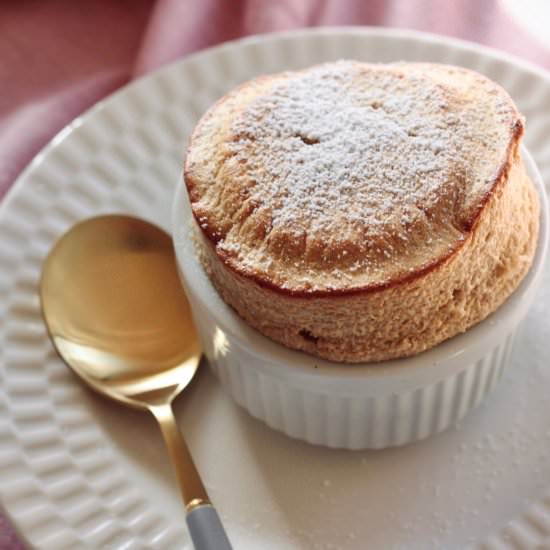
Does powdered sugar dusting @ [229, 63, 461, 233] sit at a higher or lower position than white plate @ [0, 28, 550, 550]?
higher

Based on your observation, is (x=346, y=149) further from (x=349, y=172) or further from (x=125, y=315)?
(x=125, y=315)

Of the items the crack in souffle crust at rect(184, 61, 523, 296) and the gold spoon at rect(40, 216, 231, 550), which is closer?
the crack in souffle crust at rect(184, 61, 523, 296)

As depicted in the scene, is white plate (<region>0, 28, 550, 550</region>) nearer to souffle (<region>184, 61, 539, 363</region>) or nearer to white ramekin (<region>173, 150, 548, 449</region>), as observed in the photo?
white ramekin (<region>173, 150, 548, 449</region>)

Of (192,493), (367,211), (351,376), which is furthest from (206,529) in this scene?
(367,211)

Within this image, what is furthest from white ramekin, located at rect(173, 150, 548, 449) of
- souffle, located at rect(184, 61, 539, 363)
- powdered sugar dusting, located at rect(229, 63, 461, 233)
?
powdered sugar dusting, located at rect(229, 63, 461, 233)

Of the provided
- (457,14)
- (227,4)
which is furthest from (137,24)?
(457,14)

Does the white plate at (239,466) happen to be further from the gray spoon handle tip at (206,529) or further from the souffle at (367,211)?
the souffle at (367,211)

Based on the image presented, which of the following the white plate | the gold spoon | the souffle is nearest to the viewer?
the souffle

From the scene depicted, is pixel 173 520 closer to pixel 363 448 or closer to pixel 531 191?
pixel 363 448
